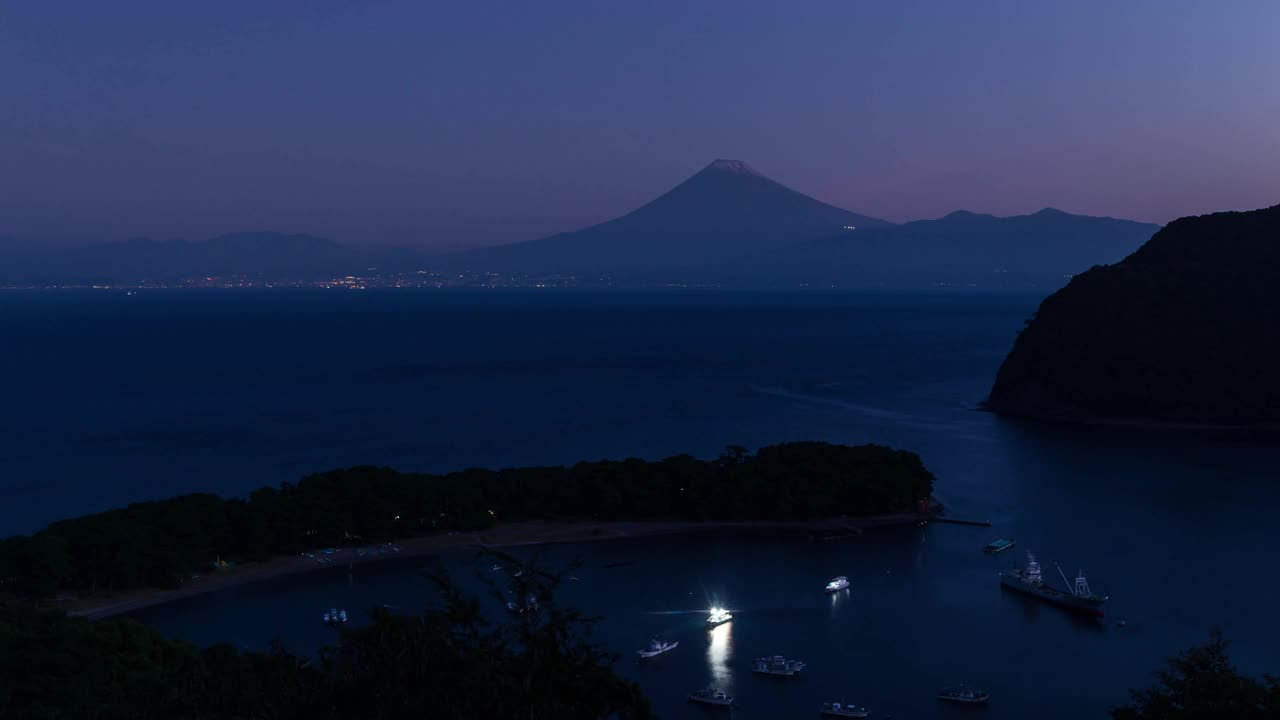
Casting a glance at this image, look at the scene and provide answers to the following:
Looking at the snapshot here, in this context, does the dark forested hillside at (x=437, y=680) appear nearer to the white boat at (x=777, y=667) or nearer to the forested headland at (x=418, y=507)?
the white boat at (x=777, y=667)

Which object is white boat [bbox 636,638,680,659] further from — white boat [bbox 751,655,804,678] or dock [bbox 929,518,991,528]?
dock [bbox 929,518,991,528]

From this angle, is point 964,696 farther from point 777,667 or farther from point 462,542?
point 462,542

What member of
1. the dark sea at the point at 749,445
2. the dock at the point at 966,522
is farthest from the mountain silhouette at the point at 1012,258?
the dock at the point at 966,522

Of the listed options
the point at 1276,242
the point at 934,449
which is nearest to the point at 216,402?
the point at 934,449

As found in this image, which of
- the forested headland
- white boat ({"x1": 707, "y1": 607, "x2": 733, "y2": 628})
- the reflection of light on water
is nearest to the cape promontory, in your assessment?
the forested headland

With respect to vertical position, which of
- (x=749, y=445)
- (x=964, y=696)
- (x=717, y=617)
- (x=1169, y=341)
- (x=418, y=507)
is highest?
(x=1169, y=341)

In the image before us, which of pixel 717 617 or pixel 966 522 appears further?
pixel 966 522

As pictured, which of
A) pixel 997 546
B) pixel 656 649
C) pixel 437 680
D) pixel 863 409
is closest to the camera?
pixel 437 680

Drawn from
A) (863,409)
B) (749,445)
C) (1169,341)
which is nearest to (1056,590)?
(749,445)
